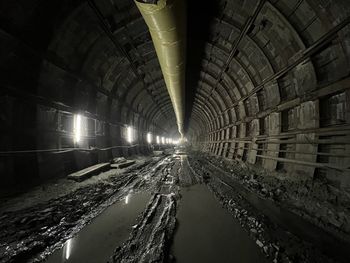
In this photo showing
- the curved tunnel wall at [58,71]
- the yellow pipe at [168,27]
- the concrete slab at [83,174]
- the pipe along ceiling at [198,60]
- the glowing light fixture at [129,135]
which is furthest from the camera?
the glowing light fixture at [129,135]

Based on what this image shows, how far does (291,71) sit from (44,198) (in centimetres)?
814

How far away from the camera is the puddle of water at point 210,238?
2.04 metres

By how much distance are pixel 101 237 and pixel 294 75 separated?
257 inches

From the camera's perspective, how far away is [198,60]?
27.0 feet

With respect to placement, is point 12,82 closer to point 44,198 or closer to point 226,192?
point 44,198

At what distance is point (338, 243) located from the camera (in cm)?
242

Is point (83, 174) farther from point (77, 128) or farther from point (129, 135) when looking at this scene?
point (129, 135)

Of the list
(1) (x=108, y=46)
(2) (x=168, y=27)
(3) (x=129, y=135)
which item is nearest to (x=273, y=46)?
(2) (x=168, y=27)

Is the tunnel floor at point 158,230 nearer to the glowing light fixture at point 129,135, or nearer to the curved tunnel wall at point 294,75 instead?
the curved tunnel wall at point 294,75

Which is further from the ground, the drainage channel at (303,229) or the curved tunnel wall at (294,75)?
the curved tunnel wall at (294,75)

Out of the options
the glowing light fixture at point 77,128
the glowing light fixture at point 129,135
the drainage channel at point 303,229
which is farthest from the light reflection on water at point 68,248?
the glowing light fixture at point 129,135

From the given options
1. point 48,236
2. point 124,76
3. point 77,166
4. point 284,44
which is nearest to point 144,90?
point 124,76

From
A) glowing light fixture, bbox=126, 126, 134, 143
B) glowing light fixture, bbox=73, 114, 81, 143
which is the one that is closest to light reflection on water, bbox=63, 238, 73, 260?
glowing light fixture, bbox=73, 114, 81, 143

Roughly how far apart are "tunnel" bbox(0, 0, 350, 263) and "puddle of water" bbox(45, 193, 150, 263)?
0.02 m
